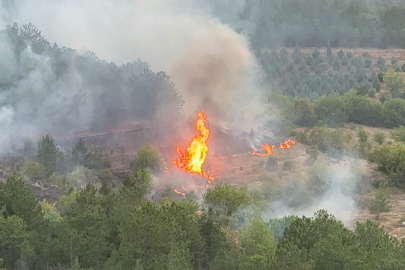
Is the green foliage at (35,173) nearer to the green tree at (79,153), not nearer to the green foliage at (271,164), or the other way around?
the green tree at (79,153)

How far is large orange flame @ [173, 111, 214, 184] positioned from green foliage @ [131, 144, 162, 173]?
2217 millimetres

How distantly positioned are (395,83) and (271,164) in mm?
41065

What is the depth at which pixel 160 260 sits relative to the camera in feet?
74.4

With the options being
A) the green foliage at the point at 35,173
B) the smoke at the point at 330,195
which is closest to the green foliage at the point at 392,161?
the smoke at the point at 330,195

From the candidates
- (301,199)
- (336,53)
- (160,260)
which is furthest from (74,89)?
(336,53)

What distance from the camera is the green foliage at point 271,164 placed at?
2000 inches

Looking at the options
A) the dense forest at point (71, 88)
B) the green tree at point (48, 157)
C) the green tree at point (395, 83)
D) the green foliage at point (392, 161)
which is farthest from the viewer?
the green tree at point (395, 83)

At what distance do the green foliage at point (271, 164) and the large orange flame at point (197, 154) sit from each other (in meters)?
5.69

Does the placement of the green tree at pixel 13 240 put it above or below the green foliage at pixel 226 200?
below

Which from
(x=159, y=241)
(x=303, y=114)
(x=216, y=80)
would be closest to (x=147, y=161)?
(x=216, y=80)

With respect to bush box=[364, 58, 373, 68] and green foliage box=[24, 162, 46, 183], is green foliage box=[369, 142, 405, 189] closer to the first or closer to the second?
green foliage box=[24, 162, 46, 183]

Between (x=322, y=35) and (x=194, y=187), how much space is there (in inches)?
3085

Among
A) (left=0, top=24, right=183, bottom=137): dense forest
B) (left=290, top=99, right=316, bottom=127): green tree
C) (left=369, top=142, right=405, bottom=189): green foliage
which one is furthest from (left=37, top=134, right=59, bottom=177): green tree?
(left=290, top=99, right=316, bottom=127): green tree

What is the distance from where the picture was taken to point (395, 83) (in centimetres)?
8425
